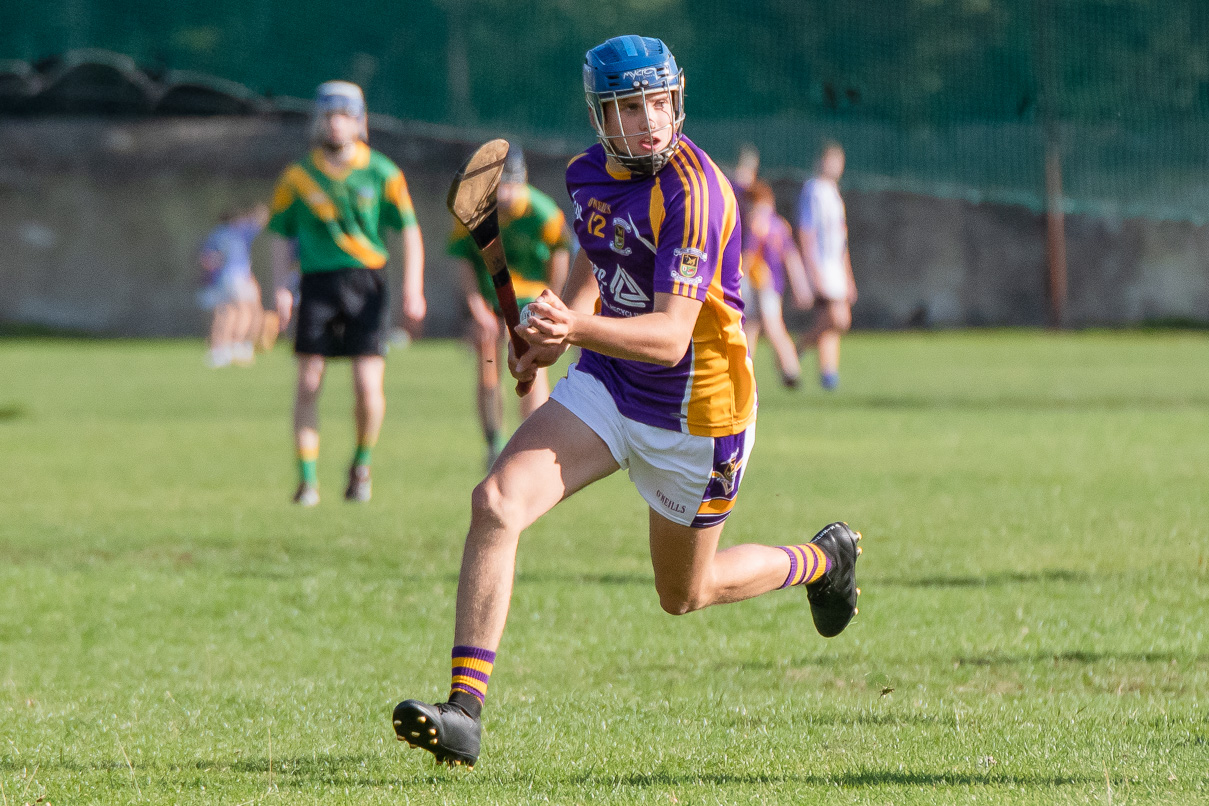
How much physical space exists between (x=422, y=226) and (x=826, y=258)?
38.9ft

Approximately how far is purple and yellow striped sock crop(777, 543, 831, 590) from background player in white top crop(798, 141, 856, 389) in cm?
1113

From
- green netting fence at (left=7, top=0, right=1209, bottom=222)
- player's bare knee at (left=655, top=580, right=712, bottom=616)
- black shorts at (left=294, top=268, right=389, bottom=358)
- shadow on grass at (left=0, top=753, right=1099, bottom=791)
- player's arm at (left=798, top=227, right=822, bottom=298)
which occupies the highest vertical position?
green netting fence at (left=7, top=0, right=1209, bottom=222)

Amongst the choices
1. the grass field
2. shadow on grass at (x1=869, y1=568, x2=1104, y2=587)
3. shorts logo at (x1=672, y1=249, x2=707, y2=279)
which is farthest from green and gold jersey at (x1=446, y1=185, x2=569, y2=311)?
shorts logo at (x1=672, y1=249, x2=707, y2=279)

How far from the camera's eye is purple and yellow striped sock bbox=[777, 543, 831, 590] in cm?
534

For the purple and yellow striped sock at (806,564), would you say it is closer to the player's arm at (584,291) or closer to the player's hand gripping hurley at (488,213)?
the player's arm at (584,291)

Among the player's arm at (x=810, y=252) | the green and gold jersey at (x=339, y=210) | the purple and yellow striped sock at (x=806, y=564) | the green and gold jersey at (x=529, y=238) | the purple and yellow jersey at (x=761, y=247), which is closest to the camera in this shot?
the purple and yellow striped sock at (x=806, y=564)

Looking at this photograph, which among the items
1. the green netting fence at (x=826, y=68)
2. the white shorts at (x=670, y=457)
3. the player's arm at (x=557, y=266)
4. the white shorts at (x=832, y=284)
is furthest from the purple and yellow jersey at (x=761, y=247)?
the white shorts at (x=670, y=457)

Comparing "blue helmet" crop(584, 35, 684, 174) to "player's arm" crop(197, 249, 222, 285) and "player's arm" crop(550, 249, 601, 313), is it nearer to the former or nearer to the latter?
"player's arm" crop(550, 249, 601, 313)

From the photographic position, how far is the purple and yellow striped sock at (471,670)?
13.7 feet

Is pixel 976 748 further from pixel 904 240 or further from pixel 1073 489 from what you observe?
pixel 904 240

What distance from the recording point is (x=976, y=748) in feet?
14.4

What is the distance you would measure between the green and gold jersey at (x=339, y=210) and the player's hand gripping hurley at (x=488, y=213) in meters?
5.12

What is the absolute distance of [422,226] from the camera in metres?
27.3

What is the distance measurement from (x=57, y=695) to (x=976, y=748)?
2928 millimetres
